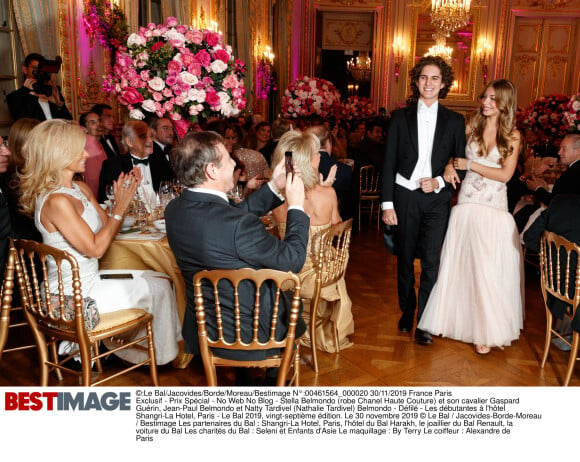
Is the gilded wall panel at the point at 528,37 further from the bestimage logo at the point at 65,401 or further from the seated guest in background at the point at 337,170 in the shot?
the bestimage logo at the point at 65,401

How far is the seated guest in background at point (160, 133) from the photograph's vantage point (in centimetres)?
474

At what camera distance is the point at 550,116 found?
21.3 ft

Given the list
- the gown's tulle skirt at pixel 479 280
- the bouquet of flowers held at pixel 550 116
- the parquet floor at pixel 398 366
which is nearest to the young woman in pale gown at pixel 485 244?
the gown's tulle skirt at pixel 479 280

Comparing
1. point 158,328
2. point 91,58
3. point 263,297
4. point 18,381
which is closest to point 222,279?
point 263,297

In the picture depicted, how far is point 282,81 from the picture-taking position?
475 inches

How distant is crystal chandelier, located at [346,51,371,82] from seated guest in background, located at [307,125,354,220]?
7.48 m

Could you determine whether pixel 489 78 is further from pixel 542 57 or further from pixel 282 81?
pixel 282 81

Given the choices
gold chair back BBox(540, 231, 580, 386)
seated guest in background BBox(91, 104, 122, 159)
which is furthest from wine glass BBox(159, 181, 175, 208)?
gold chair back BBox(540, 231, 580, 386)

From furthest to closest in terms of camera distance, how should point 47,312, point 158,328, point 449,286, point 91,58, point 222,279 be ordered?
point 91,58
point 449,286
point 158,328
point 47,312
point 222,279

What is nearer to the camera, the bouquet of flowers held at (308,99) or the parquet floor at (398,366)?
the parquet floor at (398,366)

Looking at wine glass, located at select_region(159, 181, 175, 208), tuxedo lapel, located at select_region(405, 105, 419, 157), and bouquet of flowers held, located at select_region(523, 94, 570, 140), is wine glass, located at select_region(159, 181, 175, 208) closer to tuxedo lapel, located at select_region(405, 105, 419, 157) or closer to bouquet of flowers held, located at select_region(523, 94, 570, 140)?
tuxedo lapel, located at select_region(405, 105, 419, 157)

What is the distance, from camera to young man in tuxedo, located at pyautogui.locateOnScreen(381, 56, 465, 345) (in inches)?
133

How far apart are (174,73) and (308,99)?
533cm

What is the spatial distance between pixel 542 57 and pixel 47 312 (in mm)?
13270
